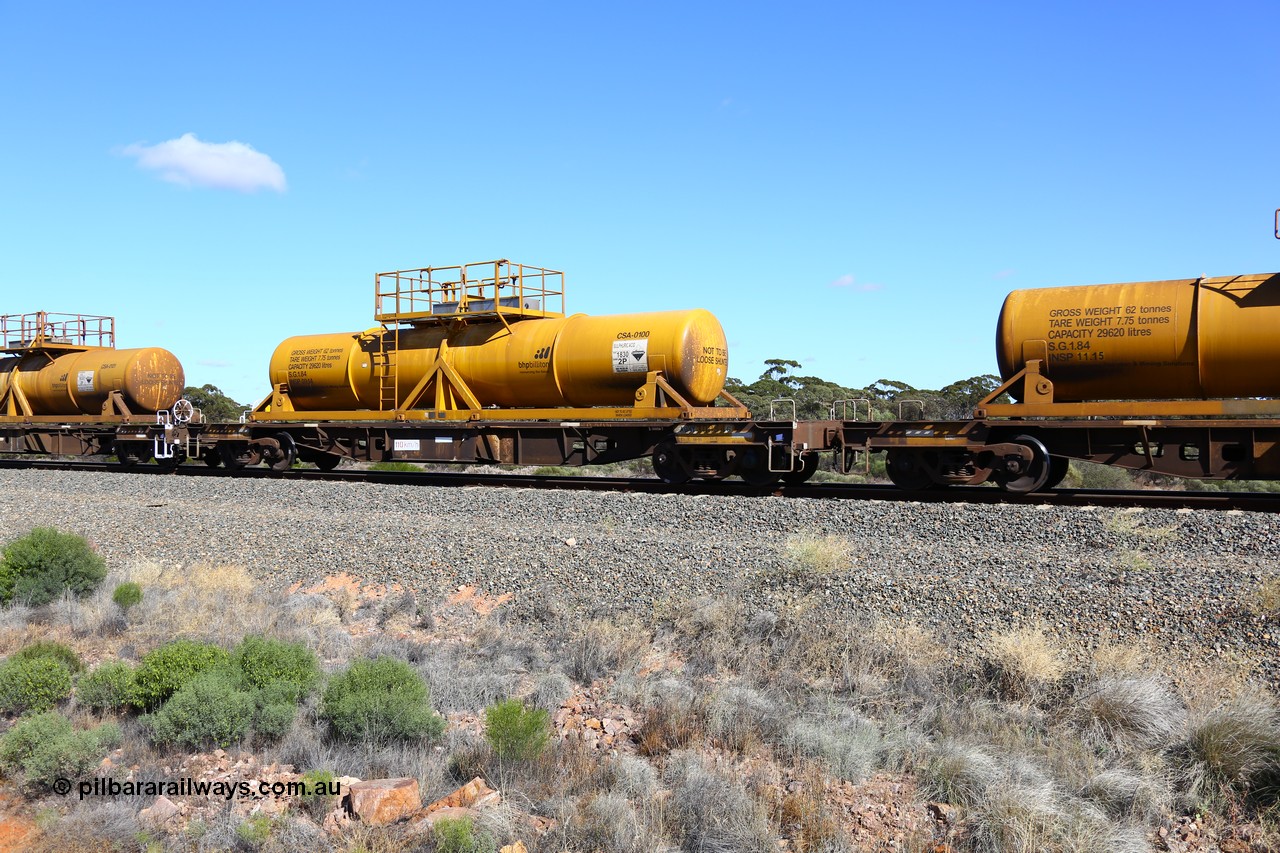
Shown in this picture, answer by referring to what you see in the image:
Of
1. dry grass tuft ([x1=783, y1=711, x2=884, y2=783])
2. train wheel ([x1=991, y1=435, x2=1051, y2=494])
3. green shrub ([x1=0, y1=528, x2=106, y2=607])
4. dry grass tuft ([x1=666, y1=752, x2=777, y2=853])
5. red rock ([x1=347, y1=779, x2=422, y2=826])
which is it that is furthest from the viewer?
train wheel ([x1=991, y1=435, x2=1051, y2=494])

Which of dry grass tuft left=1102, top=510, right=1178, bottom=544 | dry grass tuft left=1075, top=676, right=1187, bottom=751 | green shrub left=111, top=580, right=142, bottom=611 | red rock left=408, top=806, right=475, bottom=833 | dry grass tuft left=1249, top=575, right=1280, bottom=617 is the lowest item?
red rock left=408, top=806, right=475, bottom=833

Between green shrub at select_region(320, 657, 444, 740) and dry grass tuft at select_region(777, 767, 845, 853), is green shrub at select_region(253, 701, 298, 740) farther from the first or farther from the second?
dry grass tuft at select_region(777, 767, 845, 853)

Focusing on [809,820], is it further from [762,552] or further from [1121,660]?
[762,552]

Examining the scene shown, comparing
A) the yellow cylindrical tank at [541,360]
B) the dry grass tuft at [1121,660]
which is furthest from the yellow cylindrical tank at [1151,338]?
the dry grass tuft at [1121,660]

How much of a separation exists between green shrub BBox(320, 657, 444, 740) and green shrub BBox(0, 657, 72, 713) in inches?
81.3

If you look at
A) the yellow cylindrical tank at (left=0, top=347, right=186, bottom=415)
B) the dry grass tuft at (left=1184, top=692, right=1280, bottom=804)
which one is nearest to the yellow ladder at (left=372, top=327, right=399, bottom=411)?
the yellow cylindrical tank at (left=0, top=347, right=186, bottom=415)

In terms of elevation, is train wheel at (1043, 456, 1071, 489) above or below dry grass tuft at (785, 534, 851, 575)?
above

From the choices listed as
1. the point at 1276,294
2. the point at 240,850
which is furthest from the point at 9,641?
the point at 1276,294

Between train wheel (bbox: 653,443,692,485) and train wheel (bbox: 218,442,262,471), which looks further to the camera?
train wheel (bbox: 218,442,262,471)

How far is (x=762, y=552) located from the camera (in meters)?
11.1

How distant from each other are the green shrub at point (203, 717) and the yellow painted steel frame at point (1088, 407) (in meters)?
10.9

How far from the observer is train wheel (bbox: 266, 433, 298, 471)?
22875 millimetres

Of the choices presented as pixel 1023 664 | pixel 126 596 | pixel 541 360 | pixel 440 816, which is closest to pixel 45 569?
pixel 126 596

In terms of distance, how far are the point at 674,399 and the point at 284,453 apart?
10.3m
